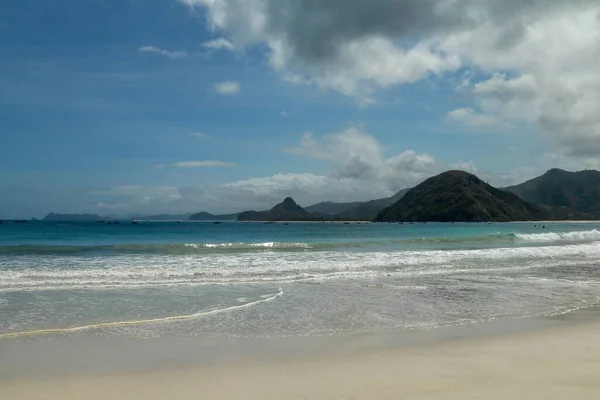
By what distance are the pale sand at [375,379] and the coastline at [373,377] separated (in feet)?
0.04

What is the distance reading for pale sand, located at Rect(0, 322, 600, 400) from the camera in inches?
211

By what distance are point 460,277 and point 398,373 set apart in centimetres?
1259

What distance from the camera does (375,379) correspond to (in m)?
5.84

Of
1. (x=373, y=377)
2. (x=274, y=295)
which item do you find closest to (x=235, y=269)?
(x=274, y=295)

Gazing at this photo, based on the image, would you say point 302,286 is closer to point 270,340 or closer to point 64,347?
point 270,340

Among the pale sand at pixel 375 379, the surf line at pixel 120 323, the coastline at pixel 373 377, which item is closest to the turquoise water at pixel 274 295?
the surf line at pixel 120 323

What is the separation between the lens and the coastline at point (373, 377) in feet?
17.6

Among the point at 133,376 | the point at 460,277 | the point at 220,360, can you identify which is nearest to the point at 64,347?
the point at 133,376

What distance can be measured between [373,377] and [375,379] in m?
0.08

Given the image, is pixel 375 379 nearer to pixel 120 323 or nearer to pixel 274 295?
pixel 120 323

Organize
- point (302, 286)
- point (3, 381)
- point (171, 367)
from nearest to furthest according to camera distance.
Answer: point (3, 381), point (171, 367), point (302, 286)

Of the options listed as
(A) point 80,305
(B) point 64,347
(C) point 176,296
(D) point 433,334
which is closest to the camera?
(B) point 64,347

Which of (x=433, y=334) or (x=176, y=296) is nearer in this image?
(x=433, y=334)

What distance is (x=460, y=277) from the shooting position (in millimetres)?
17781
